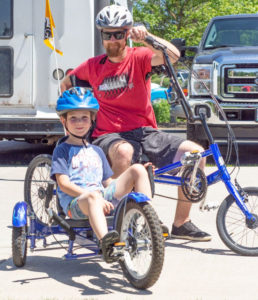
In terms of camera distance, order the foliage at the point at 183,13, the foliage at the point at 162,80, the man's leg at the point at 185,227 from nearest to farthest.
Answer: the man's leg at the point at 185,227, the foliage at the point at 162,80, the foliage at the point at 183,13

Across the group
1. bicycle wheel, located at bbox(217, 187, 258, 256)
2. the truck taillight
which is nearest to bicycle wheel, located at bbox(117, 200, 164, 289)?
bicycle wheel, located at bbox(217, 187, 258, 256)

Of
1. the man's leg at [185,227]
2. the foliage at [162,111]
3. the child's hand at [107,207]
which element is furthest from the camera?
the foliage at [162,111]

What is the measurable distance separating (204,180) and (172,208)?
2.18 m

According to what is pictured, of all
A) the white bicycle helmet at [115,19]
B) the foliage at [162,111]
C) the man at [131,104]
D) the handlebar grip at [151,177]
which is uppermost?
the white bicycle helmet at [115,19]

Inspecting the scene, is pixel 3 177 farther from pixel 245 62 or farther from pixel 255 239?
pixel 255 239

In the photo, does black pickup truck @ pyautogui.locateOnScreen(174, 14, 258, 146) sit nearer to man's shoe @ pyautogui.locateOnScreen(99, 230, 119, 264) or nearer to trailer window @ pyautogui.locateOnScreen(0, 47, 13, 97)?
trailer window @ pyautogui.locateOnScreen(0, 47, 13, 97)

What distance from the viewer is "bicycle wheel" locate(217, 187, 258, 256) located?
5.69 m

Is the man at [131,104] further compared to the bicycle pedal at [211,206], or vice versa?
the man at [131,104]

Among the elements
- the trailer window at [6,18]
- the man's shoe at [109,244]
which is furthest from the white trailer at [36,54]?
the man's shoe at [109,244]

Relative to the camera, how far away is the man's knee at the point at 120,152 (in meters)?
5.73

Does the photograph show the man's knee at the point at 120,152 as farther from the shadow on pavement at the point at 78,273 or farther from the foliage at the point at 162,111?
the foliage at the point at 162,111

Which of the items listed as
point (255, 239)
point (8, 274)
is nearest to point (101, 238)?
point (8, 274)

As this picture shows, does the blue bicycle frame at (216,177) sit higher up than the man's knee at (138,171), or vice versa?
the man's knee at (138,171)

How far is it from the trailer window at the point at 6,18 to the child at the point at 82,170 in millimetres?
5932
